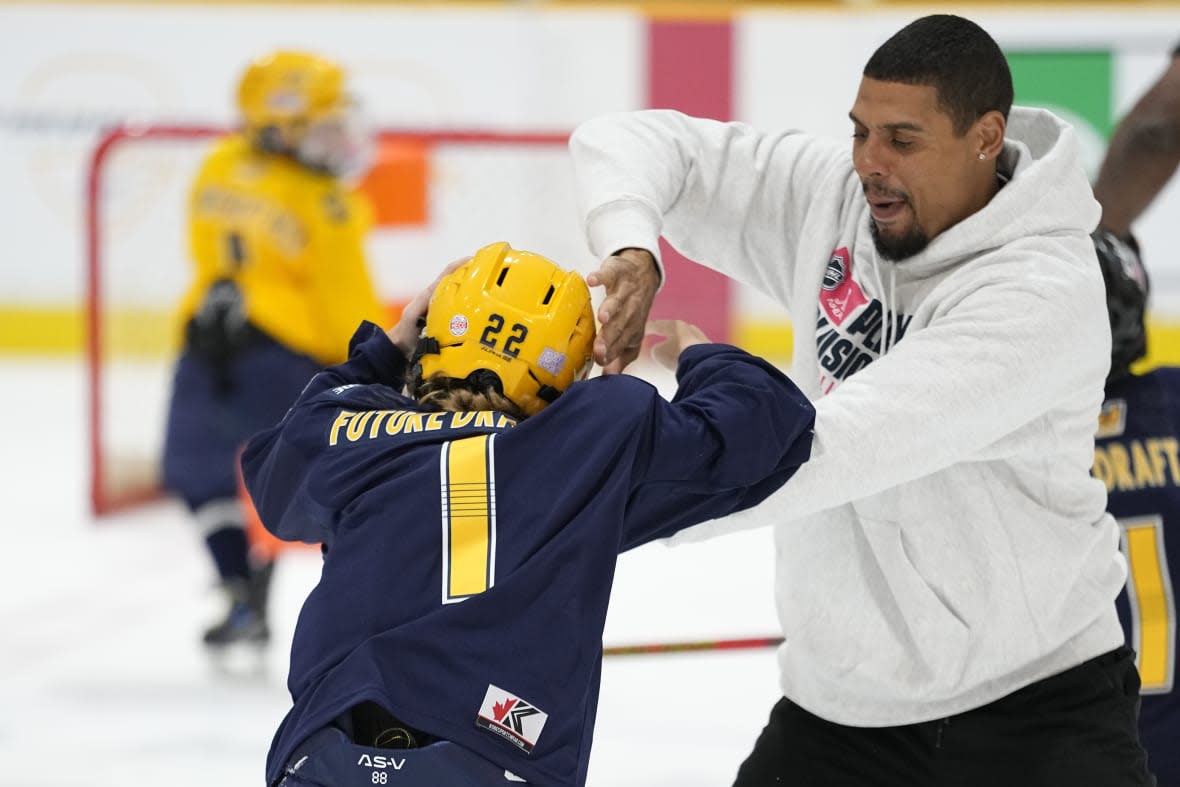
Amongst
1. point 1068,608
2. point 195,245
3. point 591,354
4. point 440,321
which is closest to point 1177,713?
point 1068,608

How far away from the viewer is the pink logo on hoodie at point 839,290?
6.58 ft

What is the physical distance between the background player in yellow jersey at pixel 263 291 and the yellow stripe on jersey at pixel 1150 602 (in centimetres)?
254

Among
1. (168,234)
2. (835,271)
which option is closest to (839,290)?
(835,271)

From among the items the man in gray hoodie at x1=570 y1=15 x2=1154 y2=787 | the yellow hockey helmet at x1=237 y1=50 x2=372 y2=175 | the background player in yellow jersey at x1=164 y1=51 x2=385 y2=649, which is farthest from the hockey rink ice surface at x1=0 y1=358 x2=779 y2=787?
the man in gray hoodie at x1=570 y1=15 x2=1154 y2=787

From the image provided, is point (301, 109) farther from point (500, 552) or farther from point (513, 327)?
point (500, 552)

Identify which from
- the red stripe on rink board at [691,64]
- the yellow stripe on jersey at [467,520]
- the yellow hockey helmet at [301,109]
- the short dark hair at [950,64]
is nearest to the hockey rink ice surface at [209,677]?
the yellow hockey helmet at [301,109]

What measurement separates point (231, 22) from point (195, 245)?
4686 mm

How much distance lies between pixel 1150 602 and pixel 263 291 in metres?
2.87

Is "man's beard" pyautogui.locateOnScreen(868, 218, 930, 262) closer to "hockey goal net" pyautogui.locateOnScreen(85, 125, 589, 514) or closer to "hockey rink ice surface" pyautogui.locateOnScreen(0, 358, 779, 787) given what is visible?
"hockey rink ice surface" pyautogui.locateOnScreen(0, 358, 779, 787)

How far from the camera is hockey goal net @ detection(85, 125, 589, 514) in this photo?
6.42m

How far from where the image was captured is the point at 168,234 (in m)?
7.15

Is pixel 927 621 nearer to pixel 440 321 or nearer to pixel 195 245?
pixel 440 321

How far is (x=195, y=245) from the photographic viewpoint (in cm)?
472

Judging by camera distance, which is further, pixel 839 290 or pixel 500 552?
pixel 839 290
